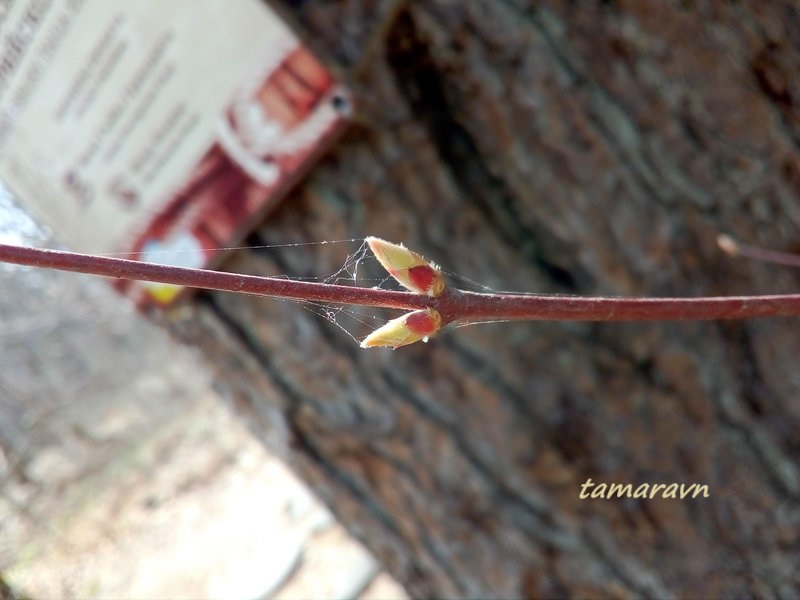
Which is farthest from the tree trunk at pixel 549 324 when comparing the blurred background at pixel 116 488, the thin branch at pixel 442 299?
the thin branch at pixel 442 299

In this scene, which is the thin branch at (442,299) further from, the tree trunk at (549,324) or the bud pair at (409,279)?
the tree trunk at (549,324)

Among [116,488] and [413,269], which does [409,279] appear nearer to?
[413,269]

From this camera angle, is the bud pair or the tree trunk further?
the tree trunk

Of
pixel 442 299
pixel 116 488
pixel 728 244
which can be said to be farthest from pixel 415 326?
pixel 116 488

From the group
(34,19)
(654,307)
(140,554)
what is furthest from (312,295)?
(140,554)

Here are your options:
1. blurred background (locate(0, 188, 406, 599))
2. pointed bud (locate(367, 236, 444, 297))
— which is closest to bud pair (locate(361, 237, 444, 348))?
pointed bud (locate(367, 236, 444, 297))

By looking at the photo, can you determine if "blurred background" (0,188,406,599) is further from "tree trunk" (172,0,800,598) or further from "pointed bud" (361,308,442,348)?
"pointed bud" (361,308,442,348)

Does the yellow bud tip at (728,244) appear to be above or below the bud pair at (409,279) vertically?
below
